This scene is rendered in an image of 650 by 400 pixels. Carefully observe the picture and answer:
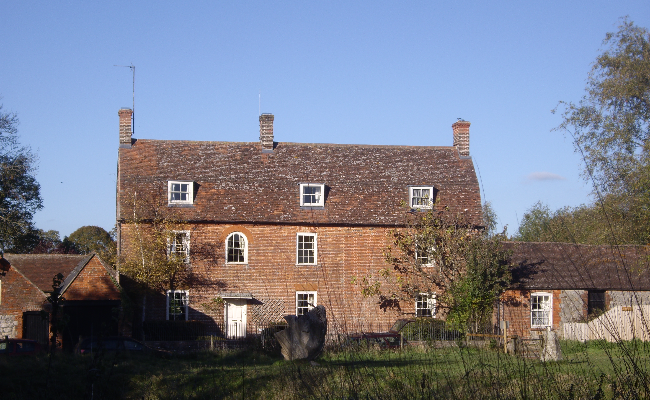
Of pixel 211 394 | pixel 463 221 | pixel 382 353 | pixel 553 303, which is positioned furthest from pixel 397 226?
pixel 382 353

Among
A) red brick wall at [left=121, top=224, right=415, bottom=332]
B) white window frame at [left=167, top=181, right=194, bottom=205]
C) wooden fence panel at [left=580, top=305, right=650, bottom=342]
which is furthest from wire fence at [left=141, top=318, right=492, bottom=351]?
wooden fence panel at [left=580, top=305, right=650, bottom=342]

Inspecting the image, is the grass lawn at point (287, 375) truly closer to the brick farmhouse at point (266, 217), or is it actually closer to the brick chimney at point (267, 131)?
the brick farmhouse at point (266, 217)

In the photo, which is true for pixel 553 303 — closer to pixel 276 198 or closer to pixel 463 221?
pixel 463 221

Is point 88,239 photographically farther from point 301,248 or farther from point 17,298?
point 301,248

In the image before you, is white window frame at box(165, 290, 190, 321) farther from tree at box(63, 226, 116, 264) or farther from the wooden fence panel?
tree at box(63, 226, 116, 264)

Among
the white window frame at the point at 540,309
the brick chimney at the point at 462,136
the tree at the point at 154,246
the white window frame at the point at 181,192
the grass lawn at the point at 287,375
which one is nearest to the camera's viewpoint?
the grass lawn at the point at 287,375

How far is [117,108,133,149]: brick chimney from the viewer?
3106 centimetres

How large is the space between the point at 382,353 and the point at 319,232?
21.3 metres

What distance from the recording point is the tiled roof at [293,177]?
29484 millimetres

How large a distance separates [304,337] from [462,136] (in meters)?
20.3

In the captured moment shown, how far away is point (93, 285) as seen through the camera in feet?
81.8

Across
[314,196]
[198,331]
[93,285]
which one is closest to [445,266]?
[314,196]

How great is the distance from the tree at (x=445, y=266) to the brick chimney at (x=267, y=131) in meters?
8.07

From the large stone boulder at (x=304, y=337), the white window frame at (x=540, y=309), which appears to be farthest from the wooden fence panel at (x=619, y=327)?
the white window frame at (x=540, y=309)
